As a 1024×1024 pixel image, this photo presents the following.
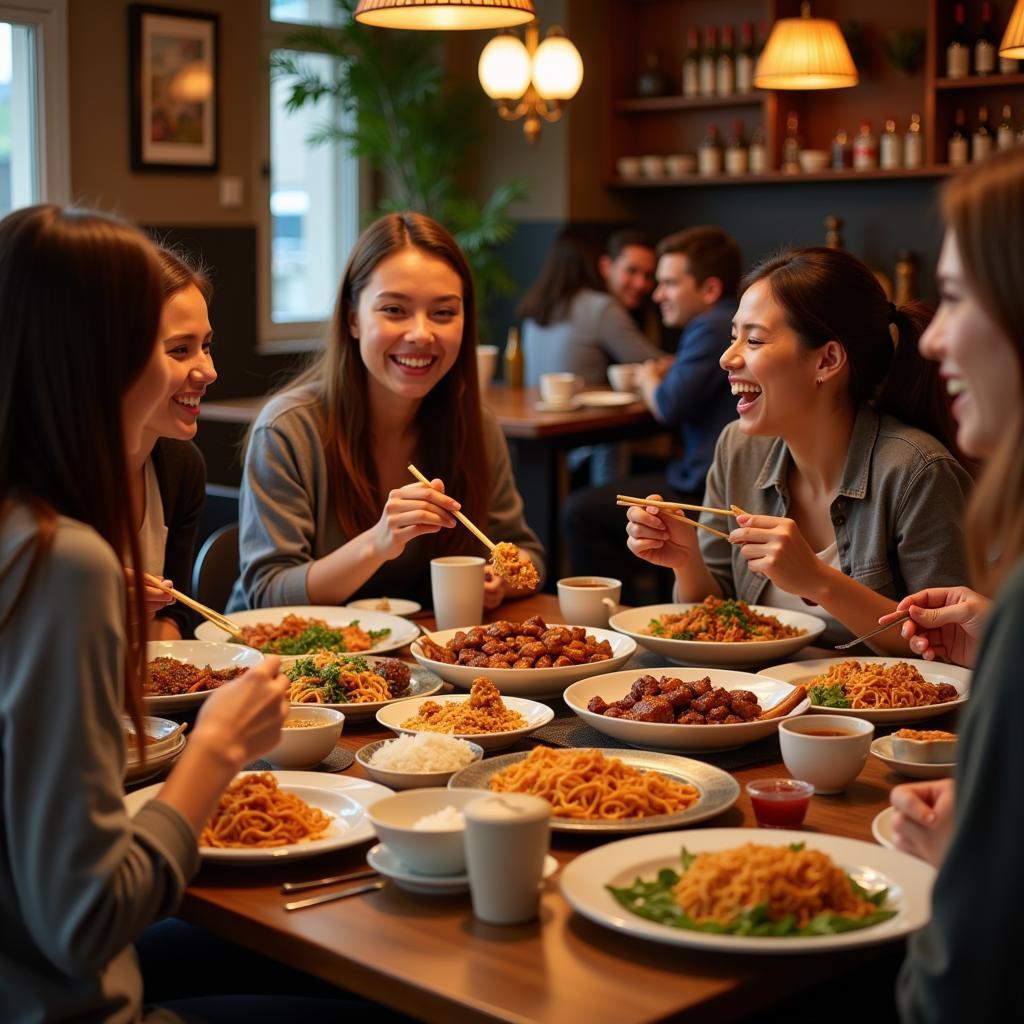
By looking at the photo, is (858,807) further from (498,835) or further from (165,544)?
(165,544)

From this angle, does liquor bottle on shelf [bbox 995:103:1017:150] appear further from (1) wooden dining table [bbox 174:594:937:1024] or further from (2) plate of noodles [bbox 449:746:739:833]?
(1) wooden dining table [bbox 174:594:937:1024]

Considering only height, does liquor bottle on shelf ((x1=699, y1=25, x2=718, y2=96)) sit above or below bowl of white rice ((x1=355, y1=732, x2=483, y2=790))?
above

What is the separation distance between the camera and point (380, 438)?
3.00 metres

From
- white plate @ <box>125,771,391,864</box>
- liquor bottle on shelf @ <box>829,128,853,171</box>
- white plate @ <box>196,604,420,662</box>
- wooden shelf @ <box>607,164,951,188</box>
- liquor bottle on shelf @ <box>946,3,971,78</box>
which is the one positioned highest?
liquor bottle on shelf @ <box>946,3,971,78</box>

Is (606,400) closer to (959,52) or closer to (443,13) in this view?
(959,52)

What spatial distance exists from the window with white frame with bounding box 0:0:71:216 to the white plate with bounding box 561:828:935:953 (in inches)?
206

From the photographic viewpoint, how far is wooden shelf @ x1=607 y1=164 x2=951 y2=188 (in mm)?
6463

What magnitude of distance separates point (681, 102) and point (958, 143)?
4.96 feet

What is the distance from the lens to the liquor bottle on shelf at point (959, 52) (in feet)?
20.7

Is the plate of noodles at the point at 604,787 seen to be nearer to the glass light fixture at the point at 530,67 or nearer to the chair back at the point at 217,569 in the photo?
the chair back at the point at 217,569

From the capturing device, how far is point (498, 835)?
1.33m

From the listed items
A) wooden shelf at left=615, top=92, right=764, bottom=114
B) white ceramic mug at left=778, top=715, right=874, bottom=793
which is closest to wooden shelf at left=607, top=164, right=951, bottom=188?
wooden shelf at left=615, top=92, right=764, bottom=114

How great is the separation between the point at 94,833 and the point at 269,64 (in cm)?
586

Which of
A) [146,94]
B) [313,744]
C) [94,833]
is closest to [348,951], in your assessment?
[94,833]
